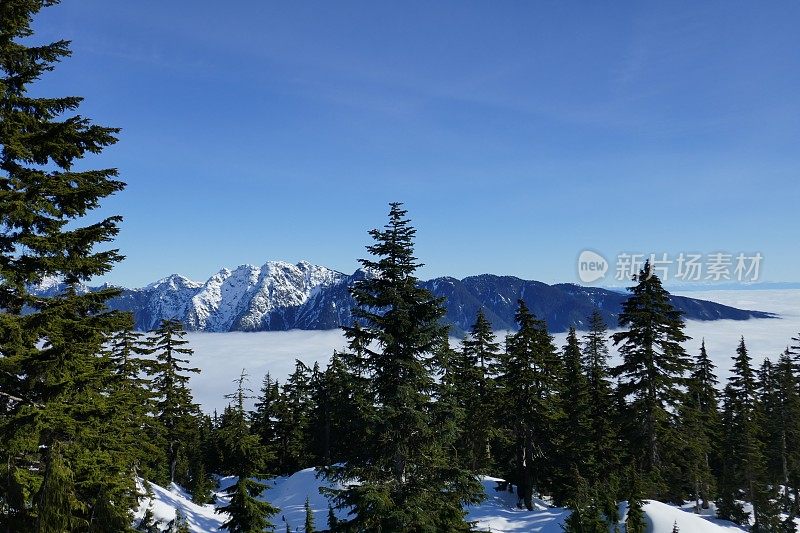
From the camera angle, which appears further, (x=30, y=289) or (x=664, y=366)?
(x=664, y=366)

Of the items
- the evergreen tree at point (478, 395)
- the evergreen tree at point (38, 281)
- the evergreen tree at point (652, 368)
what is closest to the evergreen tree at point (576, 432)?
the evergreen tree at point (478, 395)

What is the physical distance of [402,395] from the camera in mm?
15672

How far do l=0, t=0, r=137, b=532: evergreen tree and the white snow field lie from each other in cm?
1486

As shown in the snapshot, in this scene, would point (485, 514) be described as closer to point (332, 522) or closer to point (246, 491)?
point (332, 522)

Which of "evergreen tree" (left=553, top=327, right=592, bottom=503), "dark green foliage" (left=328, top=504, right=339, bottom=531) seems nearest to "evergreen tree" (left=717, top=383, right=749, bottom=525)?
"evergreen tree" (left=553, top=327, right=592, bottom=503)

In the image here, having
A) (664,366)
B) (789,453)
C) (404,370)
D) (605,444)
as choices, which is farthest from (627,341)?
(789,453)

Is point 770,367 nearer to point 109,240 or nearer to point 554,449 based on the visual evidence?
point 554,449

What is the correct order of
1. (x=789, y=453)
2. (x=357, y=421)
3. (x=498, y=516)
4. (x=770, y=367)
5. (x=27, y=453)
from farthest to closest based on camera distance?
(x=770, y=367) → (x=789, y=453) → (x=498, y=516) → (x=357, y=421) → (x=27, y=453)

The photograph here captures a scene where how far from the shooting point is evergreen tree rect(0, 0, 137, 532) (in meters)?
9.34

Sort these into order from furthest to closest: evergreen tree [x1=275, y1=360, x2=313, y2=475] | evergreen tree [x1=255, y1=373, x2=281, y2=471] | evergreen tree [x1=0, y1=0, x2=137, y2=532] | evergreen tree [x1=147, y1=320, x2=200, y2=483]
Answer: evergreen tree [x1=255, y1=373, x2=281, y2=471] < evergreen tree [x1=275, y1=360, x2=313, y2=475] < evergreen tree [x1=147, y1=320, x2=200, y2=483] < evergreen tree [x1=0, y1=0, x2=137, y2=532]

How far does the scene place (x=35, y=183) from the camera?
9.94 m

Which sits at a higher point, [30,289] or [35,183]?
[35,183]

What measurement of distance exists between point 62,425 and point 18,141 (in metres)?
5.56

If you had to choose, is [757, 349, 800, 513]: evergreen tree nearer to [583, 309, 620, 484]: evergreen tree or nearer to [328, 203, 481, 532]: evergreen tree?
[583, 309, 620, 484]: evergreen tree
